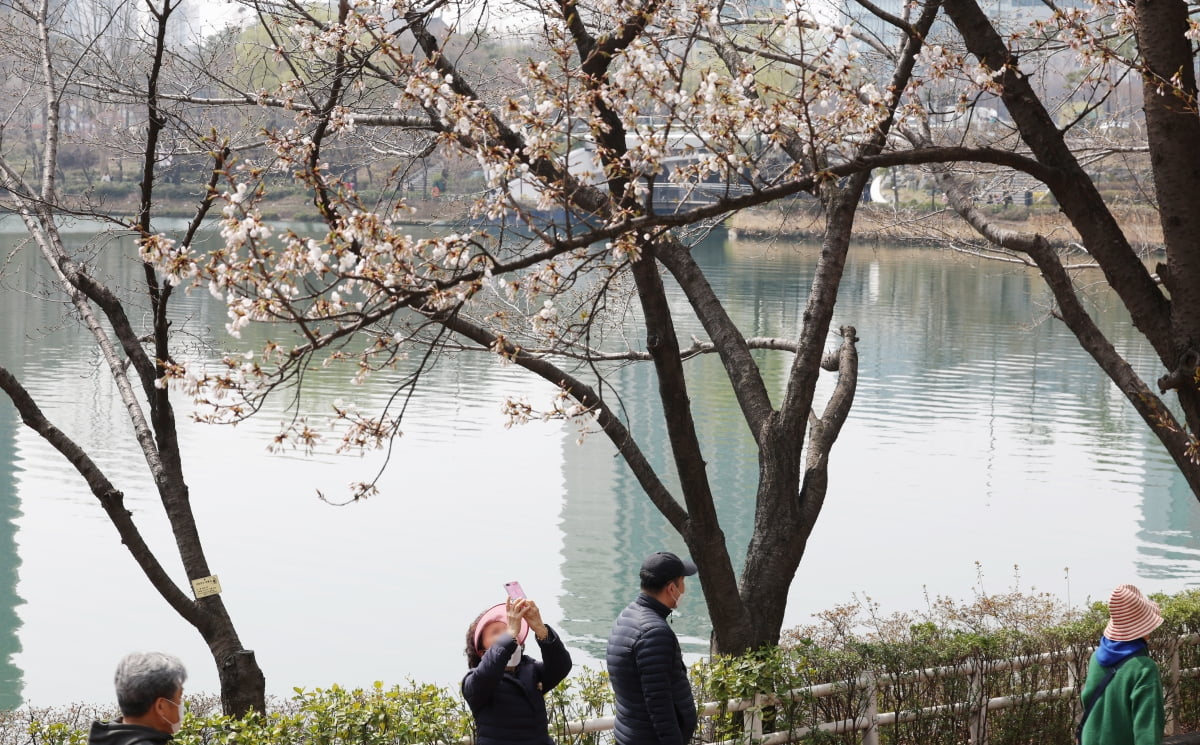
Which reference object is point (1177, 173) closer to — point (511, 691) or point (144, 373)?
point (511, 691)

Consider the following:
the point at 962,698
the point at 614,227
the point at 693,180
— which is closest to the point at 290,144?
the point at 693,180

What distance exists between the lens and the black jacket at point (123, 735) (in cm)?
287

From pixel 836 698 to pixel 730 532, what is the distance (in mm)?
11762

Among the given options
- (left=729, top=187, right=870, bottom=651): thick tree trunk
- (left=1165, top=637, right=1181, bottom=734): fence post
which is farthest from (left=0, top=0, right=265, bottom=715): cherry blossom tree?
(left=1165, top=637, right=1181, bottom=734): fence post

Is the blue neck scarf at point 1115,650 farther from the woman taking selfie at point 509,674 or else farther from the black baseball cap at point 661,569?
the woman taking selfie at point 509,674

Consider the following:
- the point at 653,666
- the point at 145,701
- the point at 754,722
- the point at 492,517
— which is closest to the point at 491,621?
the point at 653,666

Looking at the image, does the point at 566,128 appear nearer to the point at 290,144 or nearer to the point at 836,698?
the point at 290,144

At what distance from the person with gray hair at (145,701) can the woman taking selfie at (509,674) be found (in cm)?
117

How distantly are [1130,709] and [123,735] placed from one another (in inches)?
132

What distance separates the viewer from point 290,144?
5.91 metres

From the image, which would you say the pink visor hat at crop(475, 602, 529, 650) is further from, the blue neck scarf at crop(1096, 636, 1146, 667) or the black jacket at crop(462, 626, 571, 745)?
the blue neck scarf at crop(1096, 636, 1146, 667)

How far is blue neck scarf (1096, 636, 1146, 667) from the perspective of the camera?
4.36m

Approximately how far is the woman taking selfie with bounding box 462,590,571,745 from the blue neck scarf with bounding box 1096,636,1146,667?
77.5 inches

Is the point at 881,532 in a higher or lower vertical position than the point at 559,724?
lower
